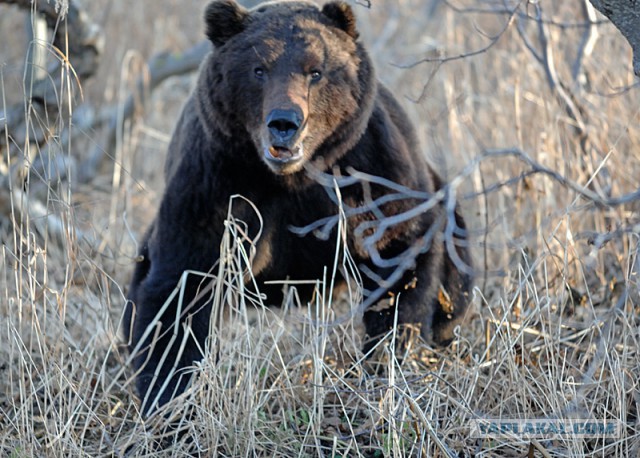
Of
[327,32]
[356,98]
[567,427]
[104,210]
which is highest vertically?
[327,32]

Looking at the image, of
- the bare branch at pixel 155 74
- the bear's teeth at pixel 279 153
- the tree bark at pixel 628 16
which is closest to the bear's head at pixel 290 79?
the bear's teeth at pixel 279 153

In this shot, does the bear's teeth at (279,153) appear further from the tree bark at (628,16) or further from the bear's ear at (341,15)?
the tree bark at (628,16)

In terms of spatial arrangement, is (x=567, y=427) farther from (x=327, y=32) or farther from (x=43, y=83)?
(x=43, y=83)

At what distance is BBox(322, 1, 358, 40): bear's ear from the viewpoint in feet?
14.0

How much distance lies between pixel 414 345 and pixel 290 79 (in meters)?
1.42

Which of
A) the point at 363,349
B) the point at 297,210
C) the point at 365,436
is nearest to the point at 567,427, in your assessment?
the point at 365,436

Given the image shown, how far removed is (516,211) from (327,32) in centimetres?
195

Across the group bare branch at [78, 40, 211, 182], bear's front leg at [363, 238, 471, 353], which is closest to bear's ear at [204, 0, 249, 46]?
bear's front leg at [363, 238, 471, 353]

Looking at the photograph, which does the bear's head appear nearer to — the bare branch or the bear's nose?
the bear's nose

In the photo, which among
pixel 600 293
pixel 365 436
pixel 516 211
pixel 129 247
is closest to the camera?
pixel 365 436

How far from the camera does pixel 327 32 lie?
4.26m

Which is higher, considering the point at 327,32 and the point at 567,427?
the point at 327,32

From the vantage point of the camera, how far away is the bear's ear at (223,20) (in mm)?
4277

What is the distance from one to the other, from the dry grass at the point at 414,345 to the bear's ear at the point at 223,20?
0.81 m
